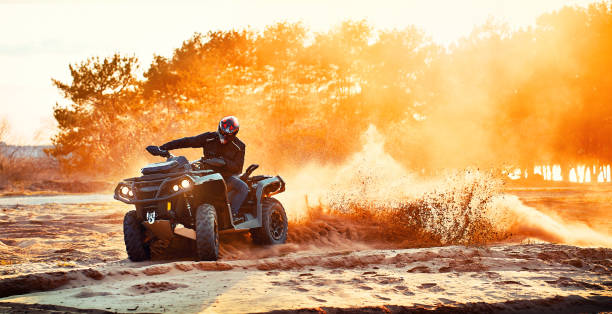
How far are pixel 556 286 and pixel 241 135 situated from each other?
35.7 meters

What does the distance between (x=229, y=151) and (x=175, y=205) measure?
4.59 ft

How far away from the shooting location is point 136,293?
6.82 m

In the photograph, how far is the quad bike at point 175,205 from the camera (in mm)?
9125

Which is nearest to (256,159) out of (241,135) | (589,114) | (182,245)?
(241,135)

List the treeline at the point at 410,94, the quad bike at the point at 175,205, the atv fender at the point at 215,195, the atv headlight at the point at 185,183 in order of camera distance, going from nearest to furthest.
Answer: the atv headlight at the point at 185,183, the quad bike at the point at 175,205, the atv fender at the point at 215,195, the treeline at the point at 410,94

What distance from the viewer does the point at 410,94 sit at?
52594mm

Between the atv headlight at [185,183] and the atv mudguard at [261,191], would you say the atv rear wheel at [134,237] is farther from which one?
the atv mudguard at [261,191]

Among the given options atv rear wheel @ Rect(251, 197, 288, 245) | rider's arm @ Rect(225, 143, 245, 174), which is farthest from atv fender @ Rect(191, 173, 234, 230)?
atv rear wheel @ Rect(251, 197, 288, 245)

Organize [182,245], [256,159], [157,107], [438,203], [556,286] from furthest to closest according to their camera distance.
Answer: [157,107] < [256,159] < [438,203] < [182,245] < [556,286]

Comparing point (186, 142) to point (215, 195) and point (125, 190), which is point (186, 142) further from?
point (125, 190)

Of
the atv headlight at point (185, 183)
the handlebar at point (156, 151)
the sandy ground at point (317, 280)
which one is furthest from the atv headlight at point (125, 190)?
the sandy ground at point (317, 280)

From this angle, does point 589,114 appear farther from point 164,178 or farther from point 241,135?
point 164,178

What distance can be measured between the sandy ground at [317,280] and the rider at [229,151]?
91 centimetres

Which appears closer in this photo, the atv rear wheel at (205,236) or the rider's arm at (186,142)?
the atv rear wheel at (205,236)
